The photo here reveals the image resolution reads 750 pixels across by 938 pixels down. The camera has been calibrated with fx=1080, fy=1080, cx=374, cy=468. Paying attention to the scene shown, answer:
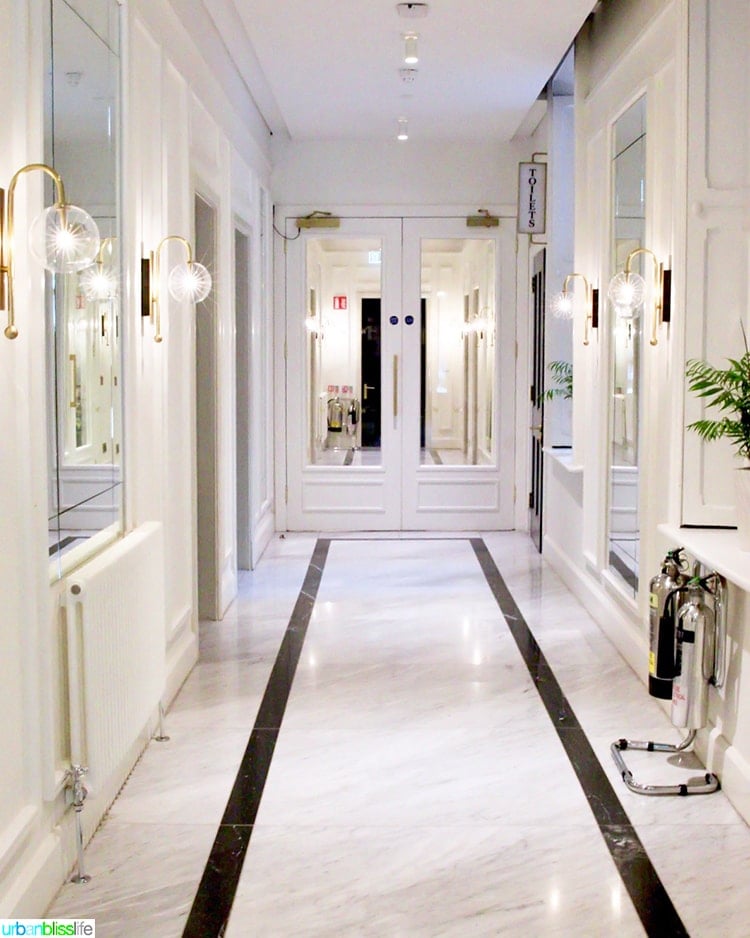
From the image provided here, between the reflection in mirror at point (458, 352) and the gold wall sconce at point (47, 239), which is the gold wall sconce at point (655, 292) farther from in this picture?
the reflection in mirror at point (458, 352)

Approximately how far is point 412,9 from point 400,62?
1.10m

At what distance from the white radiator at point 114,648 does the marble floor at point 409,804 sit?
31 cm

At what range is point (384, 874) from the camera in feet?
10.2

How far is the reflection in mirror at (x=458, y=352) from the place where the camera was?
366 inches

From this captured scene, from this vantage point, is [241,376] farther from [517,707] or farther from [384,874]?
[384,874]

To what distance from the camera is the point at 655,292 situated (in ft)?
15.1

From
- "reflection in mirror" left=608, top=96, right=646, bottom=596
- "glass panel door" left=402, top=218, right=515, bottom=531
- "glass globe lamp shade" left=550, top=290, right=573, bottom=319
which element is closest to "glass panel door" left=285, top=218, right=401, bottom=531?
"glass panel door" left=402, top=218, right=515, bottom=531

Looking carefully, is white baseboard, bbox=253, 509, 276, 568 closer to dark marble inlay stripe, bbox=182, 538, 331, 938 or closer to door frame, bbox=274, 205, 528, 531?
door frame, bbox=274, 205, 528, 531

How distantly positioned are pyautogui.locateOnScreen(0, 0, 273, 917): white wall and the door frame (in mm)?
1321

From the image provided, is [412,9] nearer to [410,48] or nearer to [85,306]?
[410,48]

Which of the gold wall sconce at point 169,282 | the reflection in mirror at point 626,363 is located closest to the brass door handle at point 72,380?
the gold wall sconce at point 169,282

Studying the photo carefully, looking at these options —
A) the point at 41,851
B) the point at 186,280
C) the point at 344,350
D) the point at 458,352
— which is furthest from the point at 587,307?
the point at 41,851

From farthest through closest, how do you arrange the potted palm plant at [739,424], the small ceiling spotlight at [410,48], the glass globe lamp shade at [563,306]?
the glass globe lamp shade at [563,306] < the small ceiling spotlight at [410,48] < the potted palm plant at [739,424]

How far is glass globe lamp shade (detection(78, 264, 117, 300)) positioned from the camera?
135 inches
